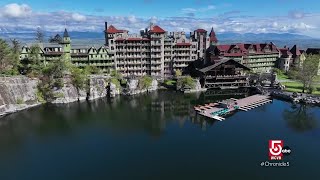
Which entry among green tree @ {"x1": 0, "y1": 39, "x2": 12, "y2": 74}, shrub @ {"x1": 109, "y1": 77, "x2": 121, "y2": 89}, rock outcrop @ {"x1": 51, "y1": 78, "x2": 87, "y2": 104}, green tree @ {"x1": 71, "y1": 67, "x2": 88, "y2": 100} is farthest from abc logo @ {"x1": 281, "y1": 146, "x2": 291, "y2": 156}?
green tree @ {"x1": 0, "y1": 39, "x2": 12, "y2": 74}

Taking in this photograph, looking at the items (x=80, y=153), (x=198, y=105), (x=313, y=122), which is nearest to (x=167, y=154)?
(x=80, y=153)

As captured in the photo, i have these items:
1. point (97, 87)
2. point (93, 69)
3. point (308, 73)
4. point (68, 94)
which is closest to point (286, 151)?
point (308, 73)

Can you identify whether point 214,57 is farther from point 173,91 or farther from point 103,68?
point 103,68

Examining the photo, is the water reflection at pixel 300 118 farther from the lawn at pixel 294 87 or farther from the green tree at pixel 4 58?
the green tree at pixel 4 58

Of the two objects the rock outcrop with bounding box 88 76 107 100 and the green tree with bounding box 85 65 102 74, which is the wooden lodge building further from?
the green tree with bounding box 85 65 102 74

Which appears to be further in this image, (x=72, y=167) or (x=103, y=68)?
(x=103, y=68)

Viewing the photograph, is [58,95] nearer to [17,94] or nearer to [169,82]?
[17,94]

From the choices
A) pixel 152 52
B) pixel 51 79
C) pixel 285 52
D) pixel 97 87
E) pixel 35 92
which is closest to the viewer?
pixel 35 92

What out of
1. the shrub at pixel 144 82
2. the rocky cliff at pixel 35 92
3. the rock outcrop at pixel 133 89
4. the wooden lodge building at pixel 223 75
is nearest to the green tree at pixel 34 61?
the rocky cliff at pixel 35 92
